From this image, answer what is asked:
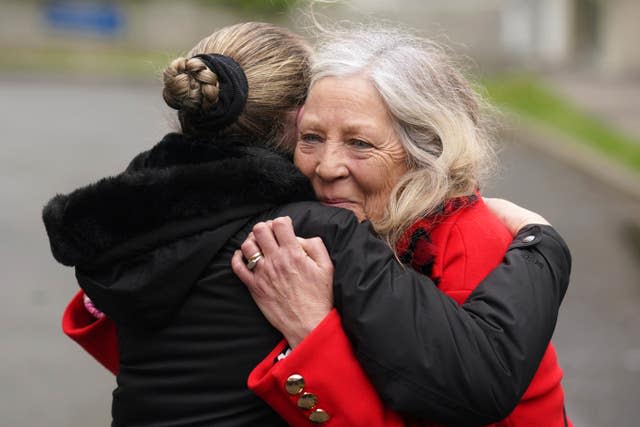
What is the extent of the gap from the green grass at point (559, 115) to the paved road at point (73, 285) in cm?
68

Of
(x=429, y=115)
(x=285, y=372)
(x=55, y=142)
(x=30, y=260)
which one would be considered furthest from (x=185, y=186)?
(x=55, y=142)

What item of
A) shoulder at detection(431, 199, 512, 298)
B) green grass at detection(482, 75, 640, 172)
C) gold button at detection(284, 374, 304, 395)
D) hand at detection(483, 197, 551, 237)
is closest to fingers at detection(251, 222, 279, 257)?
gold button at detection(284, 374, 304, 395)

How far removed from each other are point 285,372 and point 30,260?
667 cm

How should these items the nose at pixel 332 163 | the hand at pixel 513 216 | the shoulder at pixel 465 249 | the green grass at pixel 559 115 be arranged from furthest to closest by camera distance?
the green grass at pixel 559 115, the hand at pixel 513 216, the nose at pixel 332 163, the shoulder at pixel 465 249

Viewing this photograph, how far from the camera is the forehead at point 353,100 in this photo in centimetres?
248

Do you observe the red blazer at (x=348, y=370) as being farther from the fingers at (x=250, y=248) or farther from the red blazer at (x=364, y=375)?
the fingers at (x=250, y=248)

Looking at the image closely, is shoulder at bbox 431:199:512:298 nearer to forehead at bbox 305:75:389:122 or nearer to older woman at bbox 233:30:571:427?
older woman at bbox 233:30:571:427

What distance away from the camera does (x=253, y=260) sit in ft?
7.52

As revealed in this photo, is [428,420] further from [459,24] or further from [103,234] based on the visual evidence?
[459,24]

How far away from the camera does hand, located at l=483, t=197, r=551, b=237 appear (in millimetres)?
2619

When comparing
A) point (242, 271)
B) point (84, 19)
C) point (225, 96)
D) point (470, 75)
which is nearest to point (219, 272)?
point (242, 271)

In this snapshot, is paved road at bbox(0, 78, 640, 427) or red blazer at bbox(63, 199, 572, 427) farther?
paved road at bbox(0, 78, 640, 427)

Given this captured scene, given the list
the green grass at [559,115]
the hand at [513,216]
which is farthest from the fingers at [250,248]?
the green grass at [559,115]

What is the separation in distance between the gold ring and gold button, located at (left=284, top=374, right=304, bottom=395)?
0.79 ft
